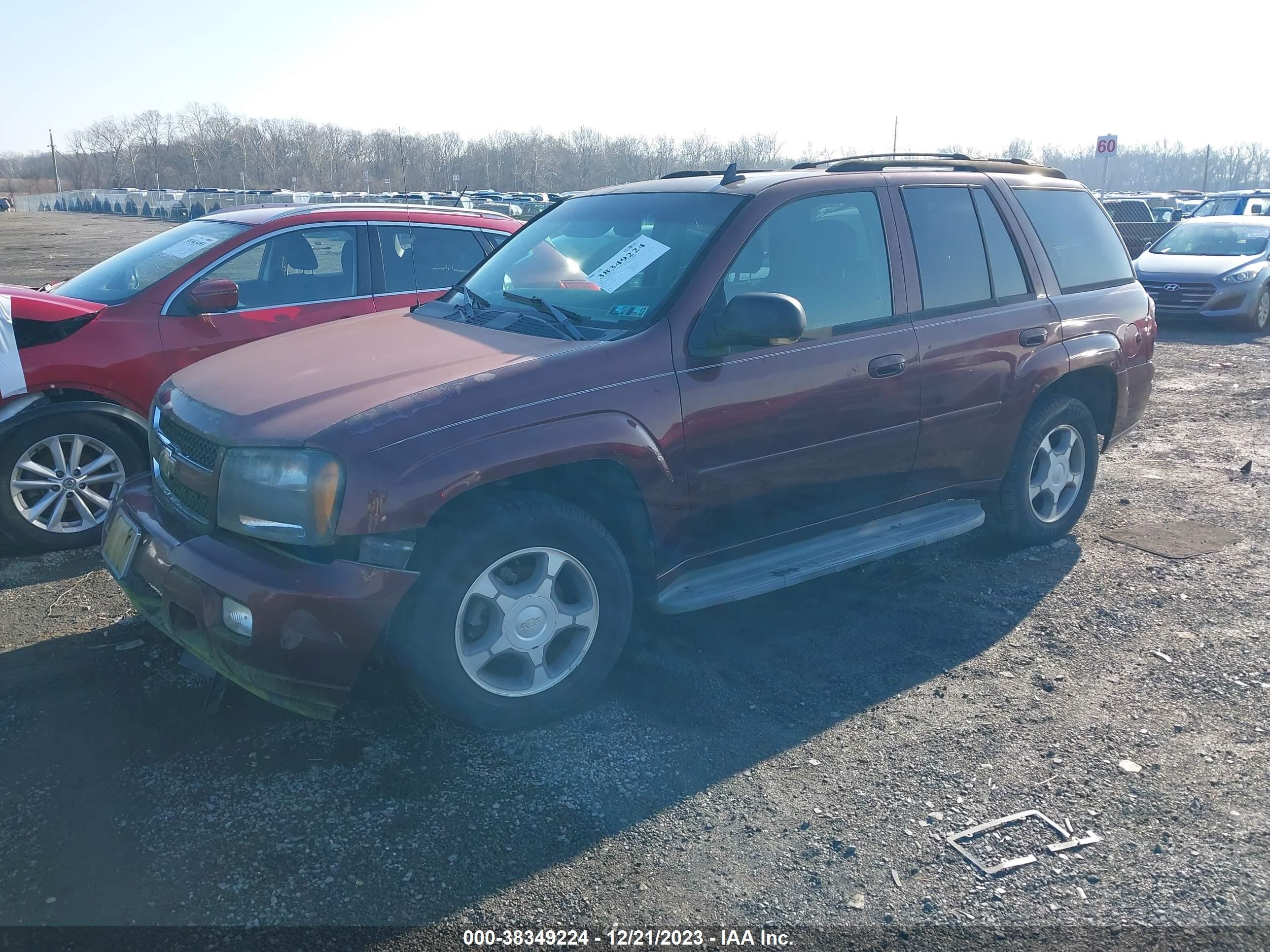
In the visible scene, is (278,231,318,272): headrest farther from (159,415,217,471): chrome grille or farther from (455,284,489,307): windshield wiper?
(159,415,217,471): chrome grille

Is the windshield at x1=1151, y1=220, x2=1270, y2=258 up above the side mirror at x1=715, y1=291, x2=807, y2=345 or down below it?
above

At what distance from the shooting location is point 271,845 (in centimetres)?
Answer: 295

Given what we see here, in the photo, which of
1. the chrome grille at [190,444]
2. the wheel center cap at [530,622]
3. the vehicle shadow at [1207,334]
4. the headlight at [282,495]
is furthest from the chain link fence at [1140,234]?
the headlight at [282,495]

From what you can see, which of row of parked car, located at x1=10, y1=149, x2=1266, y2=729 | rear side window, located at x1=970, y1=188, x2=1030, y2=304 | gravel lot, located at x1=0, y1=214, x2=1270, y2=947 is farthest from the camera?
rear side window, located at x1=970, y1=188, x2=1030, y2=304

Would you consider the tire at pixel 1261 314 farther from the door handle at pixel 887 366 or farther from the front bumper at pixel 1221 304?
the door handle at pixel 887 366

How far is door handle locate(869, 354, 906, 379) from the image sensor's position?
427 cm

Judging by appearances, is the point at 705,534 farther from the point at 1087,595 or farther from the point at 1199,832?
the point at 1087,595

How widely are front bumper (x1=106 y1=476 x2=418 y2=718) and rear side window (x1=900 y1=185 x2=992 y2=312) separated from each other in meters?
2.85

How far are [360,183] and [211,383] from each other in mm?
89278

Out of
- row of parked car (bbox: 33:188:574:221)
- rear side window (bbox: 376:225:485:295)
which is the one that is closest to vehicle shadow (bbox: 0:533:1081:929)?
rear side window (bbox: 376:225:485:295)

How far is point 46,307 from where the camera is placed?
524cm

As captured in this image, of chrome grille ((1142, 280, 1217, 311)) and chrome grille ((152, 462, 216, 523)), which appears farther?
chrome grille ((1142, 280, 1217, 311))

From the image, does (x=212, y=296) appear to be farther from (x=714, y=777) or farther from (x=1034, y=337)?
(x=1034, y=337)

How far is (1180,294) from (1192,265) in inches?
26.4
